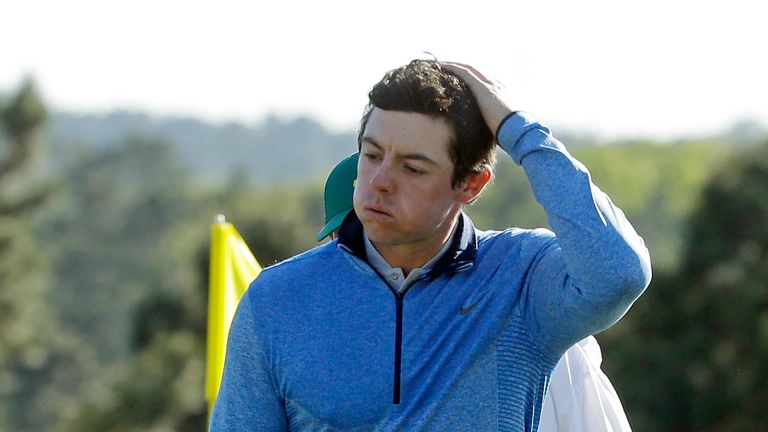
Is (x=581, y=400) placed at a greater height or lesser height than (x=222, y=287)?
greater

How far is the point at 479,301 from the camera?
134 inches

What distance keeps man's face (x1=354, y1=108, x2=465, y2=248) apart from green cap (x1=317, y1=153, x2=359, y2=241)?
85 centimetres

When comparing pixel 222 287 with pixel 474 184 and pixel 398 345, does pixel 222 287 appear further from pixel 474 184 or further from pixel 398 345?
pixel 398 345

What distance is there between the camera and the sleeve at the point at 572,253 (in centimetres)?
327

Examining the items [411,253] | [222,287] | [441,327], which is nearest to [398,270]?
[411,253]

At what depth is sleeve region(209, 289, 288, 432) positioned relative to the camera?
3.34 m

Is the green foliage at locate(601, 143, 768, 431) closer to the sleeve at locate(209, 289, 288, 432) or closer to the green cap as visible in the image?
the green cap

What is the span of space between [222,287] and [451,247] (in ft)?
9.70

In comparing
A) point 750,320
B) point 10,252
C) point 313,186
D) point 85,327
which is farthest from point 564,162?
point 313,186

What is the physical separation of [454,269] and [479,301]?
90 mm

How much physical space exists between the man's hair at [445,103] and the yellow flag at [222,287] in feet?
9.17

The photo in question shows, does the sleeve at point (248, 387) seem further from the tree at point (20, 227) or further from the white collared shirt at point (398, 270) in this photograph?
the tree at point (20, 227)

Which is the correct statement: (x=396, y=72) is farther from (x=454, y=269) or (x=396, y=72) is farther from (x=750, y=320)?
(x=750, y=320)

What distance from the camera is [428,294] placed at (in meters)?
3.40
